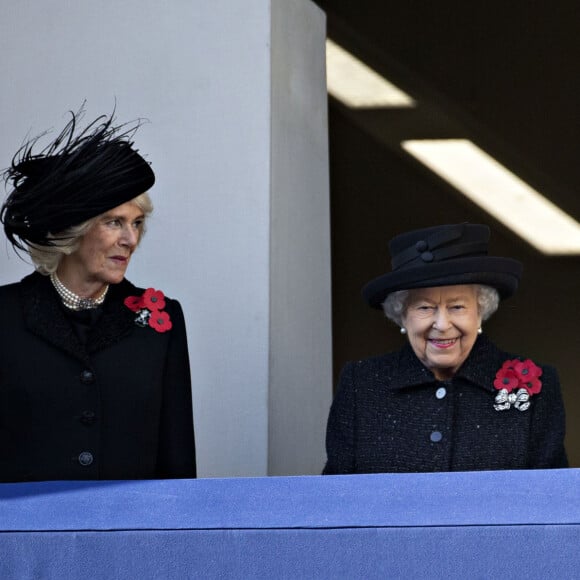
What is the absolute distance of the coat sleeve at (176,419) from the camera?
9.20 feet

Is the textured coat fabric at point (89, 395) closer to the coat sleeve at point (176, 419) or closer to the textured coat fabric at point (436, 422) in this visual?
the coat sleeve at point (176, 419)

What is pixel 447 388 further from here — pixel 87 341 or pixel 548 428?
pixel 87 341

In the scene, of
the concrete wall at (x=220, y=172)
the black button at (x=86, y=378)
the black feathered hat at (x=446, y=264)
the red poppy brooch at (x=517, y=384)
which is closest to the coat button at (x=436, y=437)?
the red poppy brooch at (x=517, y=384)

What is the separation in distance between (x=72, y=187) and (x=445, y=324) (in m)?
0.89

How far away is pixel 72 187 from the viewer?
2.77 m

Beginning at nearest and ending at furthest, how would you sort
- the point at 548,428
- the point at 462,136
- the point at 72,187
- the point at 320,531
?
the point at 320,531
the point at 548,428
the point at 72,187
the point at 462,136

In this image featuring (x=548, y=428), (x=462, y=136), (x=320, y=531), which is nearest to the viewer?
(x=320, y=531)

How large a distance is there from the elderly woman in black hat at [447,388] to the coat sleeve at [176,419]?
329 millimetres

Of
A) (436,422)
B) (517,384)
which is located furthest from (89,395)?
(517,384)

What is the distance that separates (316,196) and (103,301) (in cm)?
145

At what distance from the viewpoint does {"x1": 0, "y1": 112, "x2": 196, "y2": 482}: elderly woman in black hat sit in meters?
2.70

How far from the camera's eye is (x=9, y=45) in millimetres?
3980

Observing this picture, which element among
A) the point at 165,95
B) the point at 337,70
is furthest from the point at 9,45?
the point at 337,70

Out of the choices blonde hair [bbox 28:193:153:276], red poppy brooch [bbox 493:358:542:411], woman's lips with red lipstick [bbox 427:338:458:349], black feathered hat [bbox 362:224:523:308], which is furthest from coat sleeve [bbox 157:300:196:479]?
red poppy brooch [bbox 493:358:542:411]
